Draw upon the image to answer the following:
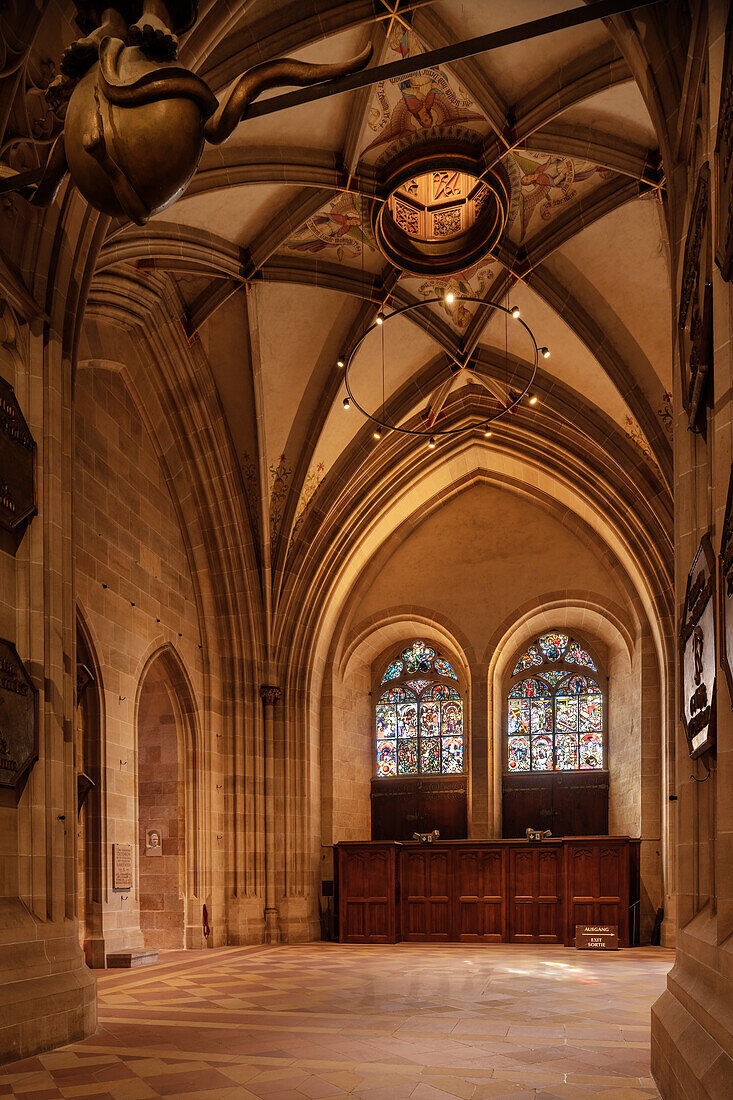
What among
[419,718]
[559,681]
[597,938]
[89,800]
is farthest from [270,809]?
[559,681]

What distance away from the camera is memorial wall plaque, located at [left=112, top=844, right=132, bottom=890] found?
37.8 feet

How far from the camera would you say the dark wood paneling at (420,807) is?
18906mm

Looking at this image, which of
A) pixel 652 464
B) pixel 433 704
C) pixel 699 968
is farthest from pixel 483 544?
pixel 699 968

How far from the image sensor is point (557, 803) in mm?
18578

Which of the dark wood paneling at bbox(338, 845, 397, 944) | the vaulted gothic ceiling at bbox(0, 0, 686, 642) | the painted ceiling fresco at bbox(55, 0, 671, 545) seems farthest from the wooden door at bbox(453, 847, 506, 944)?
the painted ceiling fresco at bbox(55, 0, 671, 545)

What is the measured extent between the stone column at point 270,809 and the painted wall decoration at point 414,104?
28.1 ft

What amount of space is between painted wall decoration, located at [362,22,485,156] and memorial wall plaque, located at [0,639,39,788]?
7281 millimetres

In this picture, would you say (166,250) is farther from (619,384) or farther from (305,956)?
(305,956)

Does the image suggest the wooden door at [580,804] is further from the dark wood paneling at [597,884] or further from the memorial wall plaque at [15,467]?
the memorial wall plaque at [15,467]

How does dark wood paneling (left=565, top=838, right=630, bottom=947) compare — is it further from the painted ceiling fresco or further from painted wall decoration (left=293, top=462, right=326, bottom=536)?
painted wall decoration (left=293, top=462, right=326, bottom=536)

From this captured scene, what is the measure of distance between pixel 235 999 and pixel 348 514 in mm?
9482

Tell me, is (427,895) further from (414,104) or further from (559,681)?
(414,104)

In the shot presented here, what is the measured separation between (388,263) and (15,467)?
793 centimetres

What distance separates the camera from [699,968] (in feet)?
14.8
